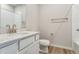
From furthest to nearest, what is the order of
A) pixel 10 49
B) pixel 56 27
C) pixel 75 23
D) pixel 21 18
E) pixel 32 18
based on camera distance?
1. pixel 21 18
2. pixel 32 18
3. pixel 56 27
4. pixel 75 23
5. pixel 10 49

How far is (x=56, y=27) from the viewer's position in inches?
57.6

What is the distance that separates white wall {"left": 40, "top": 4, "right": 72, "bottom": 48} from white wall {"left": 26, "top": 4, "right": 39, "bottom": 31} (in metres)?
0.09

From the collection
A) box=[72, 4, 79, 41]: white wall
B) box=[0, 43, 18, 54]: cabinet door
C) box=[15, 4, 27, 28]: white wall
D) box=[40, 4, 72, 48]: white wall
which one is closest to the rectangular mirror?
box=[15, 4, 27, 28]: white wall

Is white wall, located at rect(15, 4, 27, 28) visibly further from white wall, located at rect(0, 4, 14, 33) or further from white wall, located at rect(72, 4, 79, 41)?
white wall, located at rect(72, 4, 79, 41)

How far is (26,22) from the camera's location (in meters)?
1.74

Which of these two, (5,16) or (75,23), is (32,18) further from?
(75,23)

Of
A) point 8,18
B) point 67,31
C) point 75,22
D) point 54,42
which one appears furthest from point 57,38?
point 8,18

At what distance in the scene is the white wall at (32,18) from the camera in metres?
1.52

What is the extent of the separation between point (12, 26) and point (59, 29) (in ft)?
2.89

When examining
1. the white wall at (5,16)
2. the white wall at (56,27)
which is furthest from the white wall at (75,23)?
the white wall at (5,16)

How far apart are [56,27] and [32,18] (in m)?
0.48

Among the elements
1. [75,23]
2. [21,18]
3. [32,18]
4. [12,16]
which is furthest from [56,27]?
[12,16]

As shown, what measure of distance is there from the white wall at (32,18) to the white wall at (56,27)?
94 mm

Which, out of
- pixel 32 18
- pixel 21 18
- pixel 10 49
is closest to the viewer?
pixel 10 49
